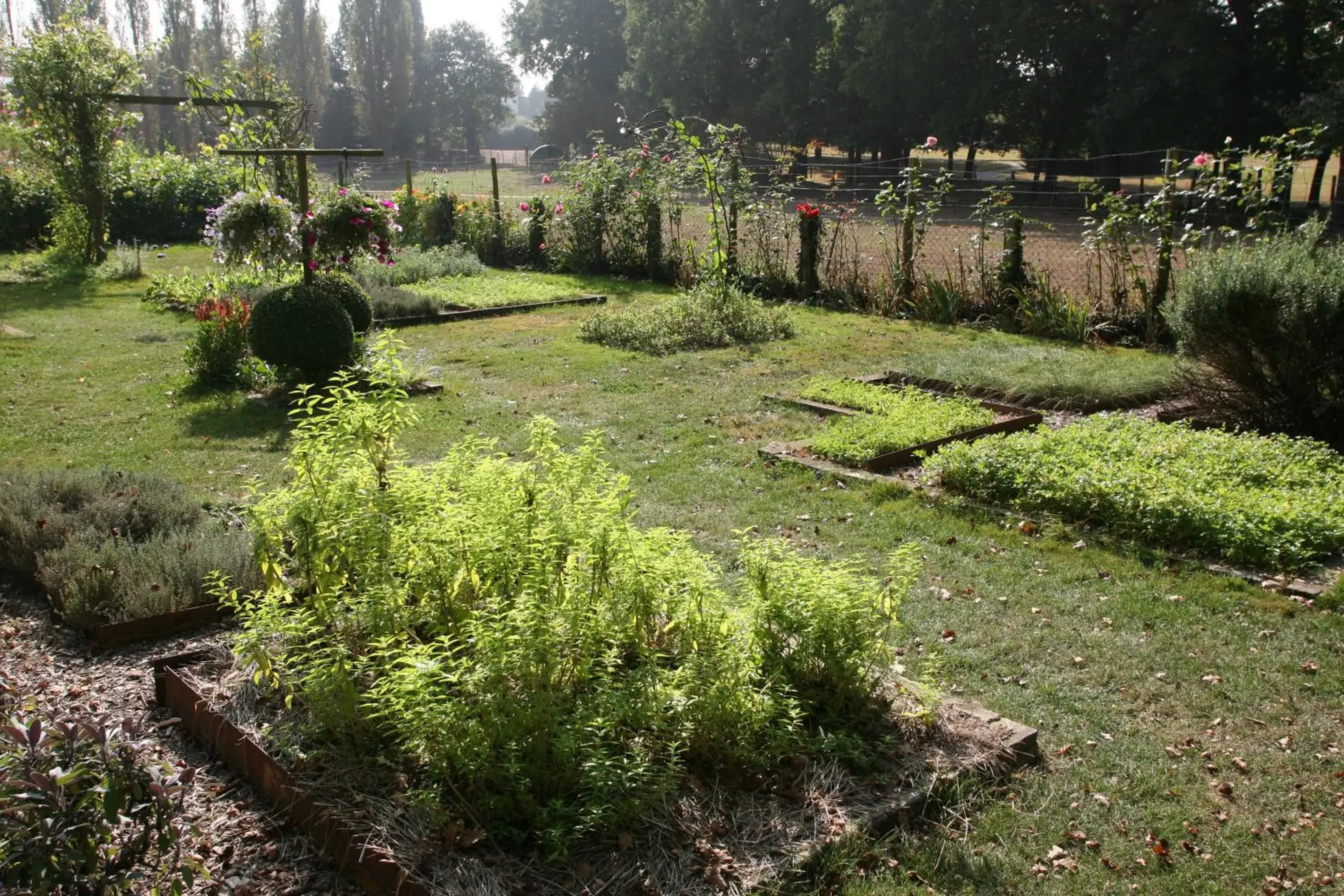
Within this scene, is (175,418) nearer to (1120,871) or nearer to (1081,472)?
(1081,472)

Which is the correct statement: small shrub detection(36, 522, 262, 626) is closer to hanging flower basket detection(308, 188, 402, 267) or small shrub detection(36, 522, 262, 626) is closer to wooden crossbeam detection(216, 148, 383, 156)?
wooden crossbeam detection(216, 148, 383, 156)

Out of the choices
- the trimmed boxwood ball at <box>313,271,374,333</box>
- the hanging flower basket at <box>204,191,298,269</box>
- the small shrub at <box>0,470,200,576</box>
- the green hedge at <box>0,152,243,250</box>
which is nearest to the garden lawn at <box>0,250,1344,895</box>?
the trimmed boxwood ball at <box>313,271,374,333</box>

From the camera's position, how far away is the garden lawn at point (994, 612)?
3336 millimetres

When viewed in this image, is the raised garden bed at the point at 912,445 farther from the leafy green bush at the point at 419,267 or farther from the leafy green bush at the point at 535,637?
the leafy green bush at the point at 419,267

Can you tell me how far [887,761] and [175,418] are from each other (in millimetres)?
7117

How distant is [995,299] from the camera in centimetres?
1280

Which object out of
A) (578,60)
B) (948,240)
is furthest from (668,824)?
(578,60)

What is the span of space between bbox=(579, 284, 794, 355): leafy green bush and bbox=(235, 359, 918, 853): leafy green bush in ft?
25.0

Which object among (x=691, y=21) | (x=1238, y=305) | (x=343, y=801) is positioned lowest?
(x=343, y=801)

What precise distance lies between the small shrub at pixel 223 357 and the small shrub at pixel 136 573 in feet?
15.5

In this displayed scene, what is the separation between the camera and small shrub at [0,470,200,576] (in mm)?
5297

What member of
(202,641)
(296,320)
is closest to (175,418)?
(296,320)

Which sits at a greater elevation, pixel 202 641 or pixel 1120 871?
pixel 202 641

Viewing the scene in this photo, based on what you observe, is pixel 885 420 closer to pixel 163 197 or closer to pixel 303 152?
pixel 303 152
